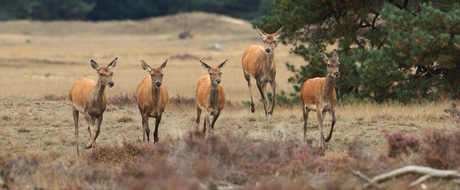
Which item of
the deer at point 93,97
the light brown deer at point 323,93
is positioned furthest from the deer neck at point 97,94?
the light brown deer at point 323,93

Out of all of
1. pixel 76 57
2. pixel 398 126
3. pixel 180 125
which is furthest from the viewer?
pixel 76 57

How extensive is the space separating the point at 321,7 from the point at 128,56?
29.9 meters

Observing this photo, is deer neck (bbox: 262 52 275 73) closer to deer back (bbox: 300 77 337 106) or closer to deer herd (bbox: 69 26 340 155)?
deer herd (bbox: 69 26 340 155)

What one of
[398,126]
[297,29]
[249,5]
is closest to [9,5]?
[249,5]

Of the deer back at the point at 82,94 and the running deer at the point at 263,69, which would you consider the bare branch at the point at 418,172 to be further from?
the running deer at the point at 263,69

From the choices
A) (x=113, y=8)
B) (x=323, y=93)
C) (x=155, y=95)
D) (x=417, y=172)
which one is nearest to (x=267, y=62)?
(x=323, y=93)

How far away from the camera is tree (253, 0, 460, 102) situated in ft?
57.0

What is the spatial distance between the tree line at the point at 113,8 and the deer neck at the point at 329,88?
7752cm

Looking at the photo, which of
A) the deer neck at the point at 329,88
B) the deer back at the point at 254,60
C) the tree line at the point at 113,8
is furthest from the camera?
the tree line at the point at 113,8

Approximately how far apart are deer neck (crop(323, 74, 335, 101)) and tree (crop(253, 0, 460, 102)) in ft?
20.6

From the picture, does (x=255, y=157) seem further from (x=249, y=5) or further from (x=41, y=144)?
(x=249, y=5)

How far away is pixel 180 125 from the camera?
15805 mm

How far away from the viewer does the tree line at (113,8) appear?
91.2 metres

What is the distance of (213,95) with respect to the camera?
12938mm
